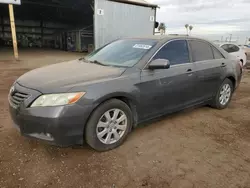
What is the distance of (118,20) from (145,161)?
14959 mm

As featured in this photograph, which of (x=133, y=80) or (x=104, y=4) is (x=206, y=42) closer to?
(x=133, y=80)

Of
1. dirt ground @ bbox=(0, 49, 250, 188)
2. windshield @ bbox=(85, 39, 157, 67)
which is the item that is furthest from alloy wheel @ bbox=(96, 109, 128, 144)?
windshield @ bbox=(85, 39, 157, 67)

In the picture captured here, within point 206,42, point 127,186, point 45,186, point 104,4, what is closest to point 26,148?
point 45,186

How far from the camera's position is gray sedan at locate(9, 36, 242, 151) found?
271 centimetres

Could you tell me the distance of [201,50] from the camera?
4.48 meters

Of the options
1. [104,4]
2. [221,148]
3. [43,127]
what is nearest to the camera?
[43,127]

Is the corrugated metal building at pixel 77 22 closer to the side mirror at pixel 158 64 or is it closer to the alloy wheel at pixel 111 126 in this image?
the side mirror at pixel 158 64

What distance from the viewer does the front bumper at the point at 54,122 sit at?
2645mm

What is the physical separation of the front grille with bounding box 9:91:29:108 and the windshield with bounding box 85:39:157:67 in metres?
1.34

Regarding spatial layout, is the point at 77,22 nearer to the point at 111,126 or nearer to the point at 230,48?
the point at 230,48

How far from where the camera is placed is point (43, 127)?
8.81ft

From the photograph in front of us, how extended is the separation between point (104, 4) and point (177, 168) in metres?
14.6

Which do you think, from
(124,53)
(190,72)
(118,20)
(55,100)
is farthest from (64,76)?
(118,20)

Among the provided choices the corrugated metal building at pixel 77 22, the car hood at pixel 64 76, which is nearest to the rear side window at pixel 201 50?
the car hood at pixel 64 76
